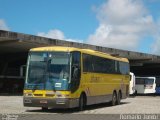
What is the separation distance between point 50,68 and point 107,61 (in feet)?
20.5

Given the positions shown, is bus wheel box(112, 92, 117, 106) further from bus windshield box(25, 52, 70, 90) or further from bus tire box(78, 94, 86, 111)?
bus windshield box(25, 52, 70, 90)

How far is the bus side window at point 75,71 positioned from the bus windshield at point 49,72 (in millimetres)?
309

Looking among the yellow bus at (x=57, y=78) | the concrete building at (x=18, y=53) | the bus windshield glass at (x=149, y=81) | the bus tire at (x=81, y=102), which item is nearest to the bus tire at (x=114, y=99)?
the yellow bus at (x=57, y=78)

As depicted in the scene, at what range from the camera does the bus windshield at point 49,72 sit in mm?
20047

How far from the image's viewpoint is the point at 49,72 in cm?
2025

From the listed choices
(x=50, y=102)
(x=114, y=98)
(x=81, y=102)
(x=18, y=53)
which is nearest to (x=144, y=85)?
(x=18, y=53)

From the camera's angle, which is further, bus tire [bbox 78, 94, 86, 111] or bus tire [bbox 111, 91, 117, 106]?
bus tire [bbox 111, 91, 117, 106]

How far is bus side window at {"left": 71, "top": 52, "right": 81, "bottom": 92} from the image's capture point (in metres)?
20.4

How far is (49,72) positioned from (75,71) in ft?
3.81

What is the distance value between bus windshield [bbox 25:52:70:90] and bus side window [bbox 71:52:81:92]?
309mm

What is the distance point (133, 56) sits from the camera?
58.7 m

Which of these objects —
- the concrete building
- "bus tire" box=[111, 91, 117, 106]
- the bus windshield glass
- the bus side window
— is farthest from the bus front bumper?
the bus windshield glass

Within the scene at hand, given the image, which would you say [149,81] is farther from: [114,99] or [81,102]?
[81,102]

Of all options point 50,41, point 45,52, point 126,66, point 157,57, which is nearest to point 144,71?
point 157,57
